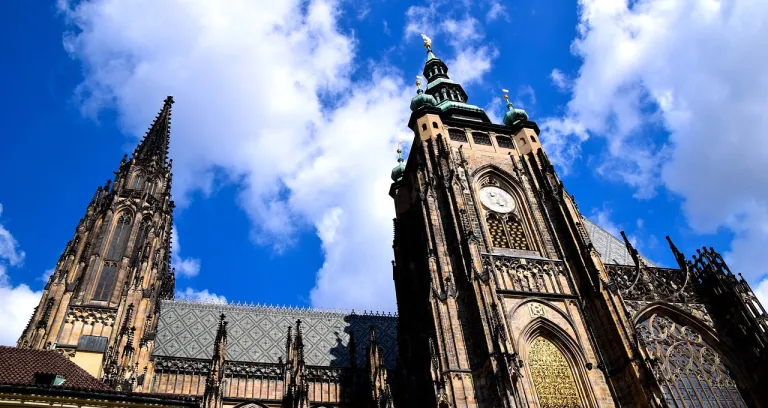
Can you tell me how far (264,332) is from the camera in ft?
102

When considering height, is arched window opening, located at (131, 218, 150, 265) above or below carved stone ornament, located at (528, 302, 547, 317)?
above

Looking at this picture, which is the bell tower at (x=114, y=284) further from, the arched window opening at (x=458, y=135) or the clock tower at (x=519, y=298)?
the arched window opening at (x=458, y=135)

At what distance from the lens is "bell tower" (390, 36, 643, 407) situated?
1886 cm

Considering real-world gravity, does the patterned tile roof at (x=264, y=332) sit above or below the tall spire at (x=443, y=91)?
below

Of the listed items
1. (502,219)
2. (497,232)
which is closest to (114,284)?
(497,232)

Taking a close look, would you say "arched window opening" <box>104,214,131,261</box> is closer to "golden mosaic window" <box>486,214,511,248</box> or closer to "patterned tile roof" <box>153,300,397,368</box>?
"patterned tile roof" <box>153,300,397,368</box>

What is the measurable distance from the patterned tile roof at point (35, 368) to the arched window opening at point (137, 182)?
15726 mm

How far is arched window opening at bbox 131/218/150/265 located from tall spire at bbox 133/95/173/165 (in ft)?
18.7

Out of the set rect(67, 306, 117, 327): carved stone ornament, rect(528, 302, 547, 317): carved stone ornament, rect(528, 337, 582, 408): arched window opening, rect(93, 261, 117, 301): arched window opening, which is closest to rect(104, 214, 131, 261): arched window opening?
rect(93, 261, 117, 301): arched window opening

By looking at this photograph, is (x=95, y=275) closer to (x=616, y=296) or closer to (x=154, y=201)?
(x=154, y=201)

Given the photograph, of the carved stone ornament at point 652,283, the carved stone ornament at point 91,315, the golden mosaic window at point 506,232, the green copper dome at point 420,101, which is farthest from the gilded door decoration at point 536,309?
the carved stone ornament at point 91,315

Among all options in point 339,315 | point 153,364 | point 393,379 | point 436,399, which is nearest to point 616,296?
point 436,399

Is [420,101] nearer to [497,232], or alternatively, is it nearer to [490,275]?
[497,232]

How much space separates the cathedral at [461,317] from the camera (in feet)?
64.2
